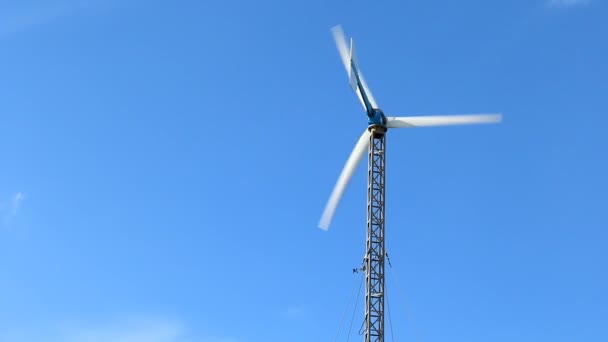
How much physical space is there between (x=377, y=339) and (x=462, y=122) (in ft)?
71.0

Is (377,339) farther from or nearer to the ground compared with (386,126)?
nearer to the ground

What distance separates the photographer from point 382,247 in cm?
12488

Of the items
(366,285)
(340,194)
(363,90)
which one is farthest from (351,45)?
(366,285)

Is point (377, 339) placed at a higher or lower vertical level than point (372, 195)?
lower

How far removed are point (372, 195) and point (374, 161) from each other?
3498mm

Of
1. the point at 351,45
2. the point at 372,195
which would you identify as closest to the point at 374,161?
the point at 372,195

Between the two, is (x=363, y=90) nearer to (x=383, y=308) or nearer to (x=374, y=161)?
(x=374, y=161)

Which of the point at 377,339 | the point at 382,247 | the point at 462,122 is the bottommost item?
the point at 377,339

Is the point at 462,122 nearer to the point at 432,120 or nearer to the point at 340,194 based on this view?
the point at 432,120

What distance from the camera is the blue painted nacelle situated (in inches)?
5044

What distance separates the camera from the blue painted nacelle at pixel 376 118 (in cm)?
12812

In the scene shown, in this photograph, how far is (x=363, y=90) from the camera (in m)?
127

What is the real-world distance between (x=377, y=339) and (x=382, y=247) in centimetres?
892

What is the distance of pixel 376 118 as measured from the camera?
128125mm
